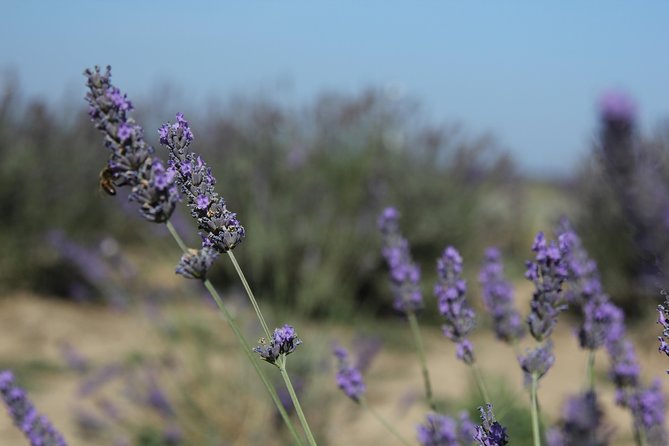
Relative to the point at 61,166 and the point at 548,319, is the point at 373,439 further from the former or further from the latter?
the point at 61,166

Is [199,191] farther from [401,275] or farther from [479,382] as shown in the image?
[401,275]

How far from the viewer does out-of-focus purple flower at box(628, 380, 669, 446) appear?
6.16 feet

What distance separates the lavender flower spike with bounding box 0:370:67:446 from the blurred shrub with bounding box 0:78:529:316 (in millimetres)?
3730

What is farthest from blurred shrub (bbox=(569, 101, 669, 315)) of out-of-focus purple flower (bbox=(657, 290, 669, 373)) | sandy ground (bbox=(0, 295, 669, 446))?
sandy ground (bbox=(0, 295, 669, 446))

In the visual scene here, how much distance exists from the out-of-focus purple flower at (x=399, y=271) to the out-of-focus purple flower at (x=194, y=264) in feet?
2.79

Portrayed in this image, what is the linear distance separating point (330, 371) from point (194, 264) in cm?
271

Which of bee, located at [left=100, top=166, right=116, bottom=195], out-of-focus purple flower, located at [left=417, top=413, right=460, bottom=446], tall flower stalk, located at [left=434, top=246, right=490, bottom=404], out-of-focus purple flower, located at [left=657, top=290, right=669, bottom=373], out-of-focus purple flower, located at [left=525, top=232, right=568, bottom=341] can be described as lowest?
out-of-focus purple flower, located at [left=657, top=290, right=669, bottom=373]

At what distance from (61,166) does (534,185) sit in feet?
61.5

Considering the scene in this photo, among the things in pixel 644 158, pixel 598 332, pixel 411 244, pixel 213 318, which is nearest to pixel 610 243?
pixel 411 244

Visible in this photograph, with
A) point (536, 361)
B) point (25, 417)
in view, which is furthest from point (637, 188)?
point (25, 417)

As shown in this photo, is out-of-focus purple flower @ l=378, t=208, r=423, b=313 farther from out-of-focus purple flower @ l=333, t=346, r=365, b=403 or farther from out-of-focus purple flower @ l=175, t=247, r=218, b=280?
out-of-focus purple flower @ l=175, t=247, r=218, b=280

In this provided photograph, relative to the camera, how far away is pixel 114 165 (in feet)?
3.78

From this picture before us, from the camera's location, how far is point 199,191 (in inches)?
46.9

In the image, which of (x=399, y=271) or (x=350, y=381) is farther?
(x=399, y=271)
